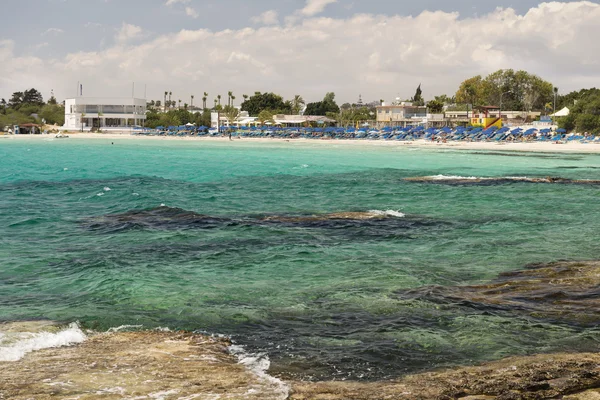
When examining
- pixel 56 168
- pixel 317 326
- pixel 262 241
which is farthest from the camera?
pixel 56 168

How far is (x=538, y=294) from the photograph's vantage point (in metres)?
10.0

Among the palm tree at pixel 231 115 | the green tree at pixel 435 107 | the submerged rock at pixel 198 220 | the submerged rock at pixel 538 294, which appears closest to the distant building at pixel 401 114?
the green tree at pixel 435 107

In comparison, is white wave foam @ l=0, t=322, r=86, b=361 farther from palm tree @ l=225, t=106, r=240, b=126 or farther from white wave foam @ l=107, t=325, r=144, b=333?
palm tree @ l=225, t=106, r=240, b=126

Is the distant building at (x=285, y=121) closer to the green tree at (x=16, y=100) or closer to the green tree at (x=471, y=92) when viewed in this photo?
the green tree at (x=471, y=92)

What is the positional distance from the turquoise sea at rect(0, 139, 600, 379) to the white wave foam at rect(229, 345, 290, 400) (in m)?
0.16

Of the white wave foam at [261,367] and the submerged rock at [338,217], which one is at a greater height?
the submerged rock at [338,217]

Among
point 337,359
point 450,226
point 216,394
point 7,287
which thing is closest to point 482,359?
point 337,359

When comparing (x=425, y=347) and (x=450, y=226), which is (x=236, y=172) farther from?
(x=425, y=347)

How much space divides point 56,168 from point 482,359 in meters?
38.6

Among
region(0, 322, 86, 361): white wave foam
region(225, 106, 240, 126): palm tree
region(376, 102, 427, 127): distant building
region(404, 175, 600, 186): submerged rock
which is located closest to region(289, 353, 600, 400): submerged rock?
region(0, 322, 86, 361): white wave foam

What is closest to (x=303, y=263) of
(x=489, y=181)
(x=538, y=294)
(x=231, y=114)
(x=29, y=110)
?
(x=538, y=294)

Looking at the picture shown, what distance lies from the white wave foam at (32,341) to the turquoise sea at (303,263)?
58cm

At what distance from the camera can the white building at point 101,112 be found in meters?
128

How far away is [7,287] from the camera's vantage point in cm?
1079
